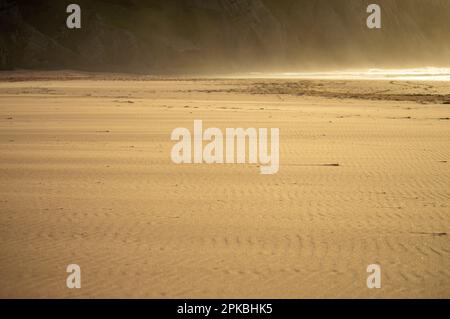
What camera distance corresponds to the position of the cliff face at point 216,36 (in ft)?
187

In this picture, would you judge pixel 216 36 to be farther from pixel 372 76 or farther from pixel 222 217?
pixel 222 217

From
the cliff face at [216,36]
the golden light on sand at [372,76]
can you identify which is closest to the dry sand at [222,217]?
the golden light on sand at [372,76]

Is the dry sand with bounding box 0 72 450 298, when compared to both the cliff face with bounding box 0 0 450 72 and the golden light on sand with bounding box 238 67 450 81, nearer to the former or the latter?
the golden light on sand with bounding box 238 67 450 81

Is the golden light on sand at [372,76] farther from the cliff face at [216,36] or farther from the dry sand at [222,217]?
the dry sand at [222,217]

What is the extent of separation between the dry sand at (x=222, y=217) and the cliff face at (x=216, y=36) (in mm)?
46572

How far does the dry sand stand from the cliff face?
46.6m

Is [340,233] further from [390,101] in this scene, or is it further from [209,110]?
[390,101]

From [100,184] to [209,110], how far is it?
1021 cm

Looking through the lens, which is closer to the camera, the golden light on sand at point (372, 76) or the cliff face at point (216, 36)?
the golden light on sand at point (372, 76)

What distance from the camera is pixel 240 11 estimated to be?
6975 cm

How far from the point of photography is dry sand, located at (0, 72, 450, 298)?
185 inches

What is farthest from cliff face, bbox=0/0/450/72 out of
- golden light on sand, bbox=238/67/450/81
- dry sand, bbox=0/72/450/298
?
Answer: dry sand, bbox=0/72/450/298

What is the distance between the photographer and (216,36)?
6650cm
